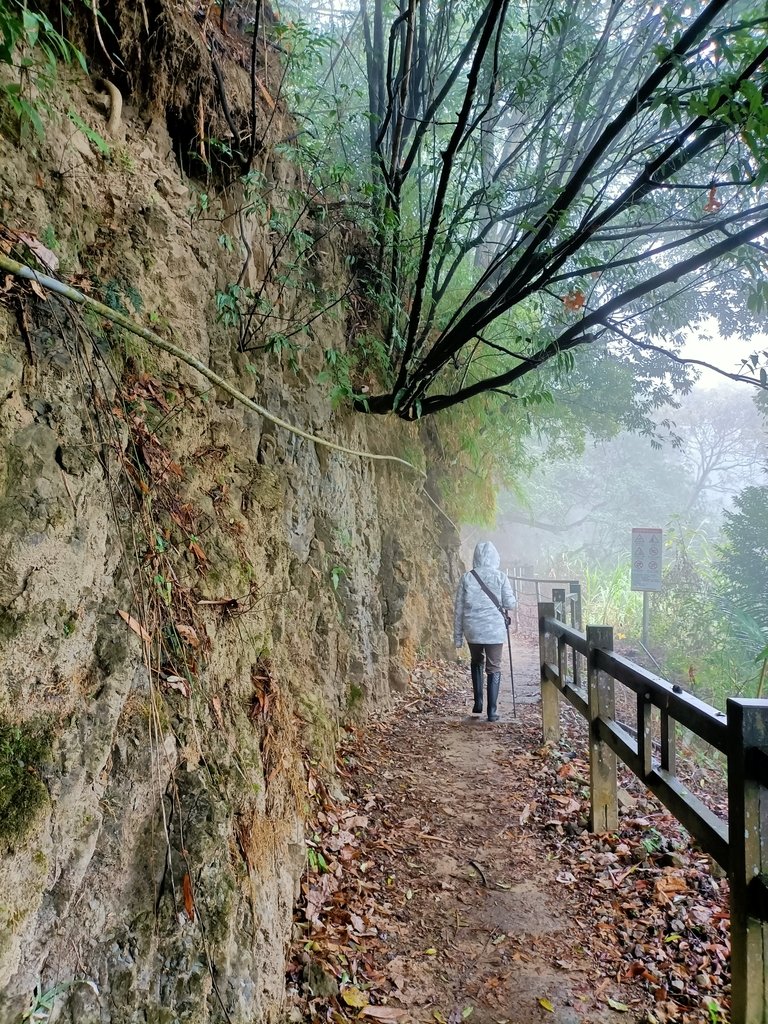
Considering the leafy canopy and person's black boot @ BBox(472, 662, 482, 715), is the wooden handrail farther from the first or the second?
person's black boot @ BBox(472, 662, 482, 715)

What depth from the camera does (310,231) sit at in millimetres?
5719

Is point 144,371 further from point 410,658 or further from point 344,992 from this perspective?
point 410,658

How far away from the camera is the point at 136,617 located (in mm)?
2398

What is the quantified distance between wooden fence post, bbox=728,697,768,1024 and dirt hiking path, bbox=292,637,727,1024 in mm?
604

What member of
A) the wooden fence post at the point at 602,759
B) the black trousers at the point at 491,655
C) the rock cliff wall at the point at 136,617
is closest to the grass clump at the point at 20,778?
the rock cliff wall at the point at 136,617

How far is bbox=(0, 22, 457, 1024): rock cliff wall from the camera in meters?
1.88

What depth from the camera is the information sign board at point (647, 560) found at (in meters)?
9.88

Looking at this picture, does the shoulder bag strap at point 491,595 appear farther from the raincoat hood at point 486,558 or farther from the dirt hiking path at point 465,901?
the dirt hiking path at point 465,901

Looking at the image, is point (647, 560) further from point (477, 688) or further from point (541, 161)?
point (541, 161)

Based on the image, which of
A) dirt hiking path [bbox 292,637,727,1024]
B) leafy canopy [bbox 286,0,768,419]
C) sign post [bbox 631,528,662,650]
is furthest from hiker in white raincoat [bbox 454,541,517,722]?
sign post [bbox 631,528,662,650]

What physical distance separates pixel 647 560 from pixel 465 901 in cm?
753

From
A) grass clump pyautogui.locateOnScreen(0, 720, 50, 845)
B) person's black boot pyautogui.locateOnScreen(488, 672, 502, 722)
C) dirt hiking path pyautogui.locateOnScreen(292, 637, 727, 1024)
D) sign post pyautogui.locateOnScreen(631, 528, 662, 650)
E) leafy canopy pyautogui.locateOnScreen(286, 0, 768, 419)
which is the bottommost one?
dirt hiking path pyautogui.locateOnScreen(292, 637, 727, 1024)

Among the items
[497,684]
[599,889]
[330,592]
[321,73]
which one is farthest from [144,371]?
[321,73]

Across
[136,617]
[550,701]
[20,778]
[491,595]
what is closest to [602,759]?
[550,701]
